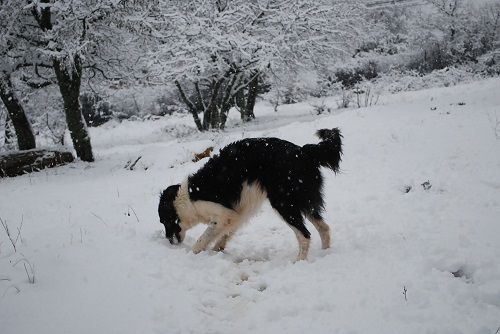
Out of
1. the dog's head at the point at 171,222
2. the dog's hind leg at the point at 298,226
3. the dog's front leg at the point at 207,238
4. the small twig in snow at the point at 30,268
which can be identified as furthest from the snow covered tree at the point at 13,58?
the dog's hind leg at the point at 298,226

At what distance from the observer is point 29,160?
1104 centimetres

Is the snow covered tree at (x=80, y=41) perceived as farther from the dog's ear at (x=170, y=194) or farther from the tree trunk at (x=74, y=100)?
the dog's ear at (x=170, y=194)

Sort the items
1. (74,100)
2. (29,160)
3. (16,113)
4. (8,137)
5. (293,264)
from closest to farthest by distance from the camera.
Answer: (293,264)
(29,160)
(74,100)
(16,113)
(8,137)

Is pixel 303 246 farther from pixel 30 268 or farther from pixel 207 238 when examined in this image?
pixel 30 268

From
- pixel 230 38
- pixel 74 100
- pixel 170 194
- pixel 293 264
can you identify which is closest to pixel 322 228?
pixel 293 264

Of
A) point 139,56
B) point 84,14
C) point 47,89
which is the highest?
point 84,14

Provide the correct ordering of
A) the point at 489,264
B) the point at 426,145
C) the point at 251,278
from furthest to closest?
1. the point at 426,145
2. the point at 251,278
3. the point at 489,264

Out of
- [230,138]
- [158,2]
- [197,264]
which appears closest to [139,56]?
[158,2]

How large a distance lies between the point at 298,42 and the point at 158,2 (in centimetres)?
552

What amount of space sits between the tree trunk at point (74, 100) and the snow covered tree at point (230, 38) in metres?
3.06

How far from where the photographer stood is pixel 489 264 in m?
3.13

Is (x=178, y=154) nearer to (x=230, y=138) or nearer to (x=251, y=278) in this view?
(x=230, y=138)

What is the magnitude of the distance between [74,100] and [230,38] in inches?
219

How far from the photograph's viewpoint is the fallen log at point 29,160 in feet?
35.1
